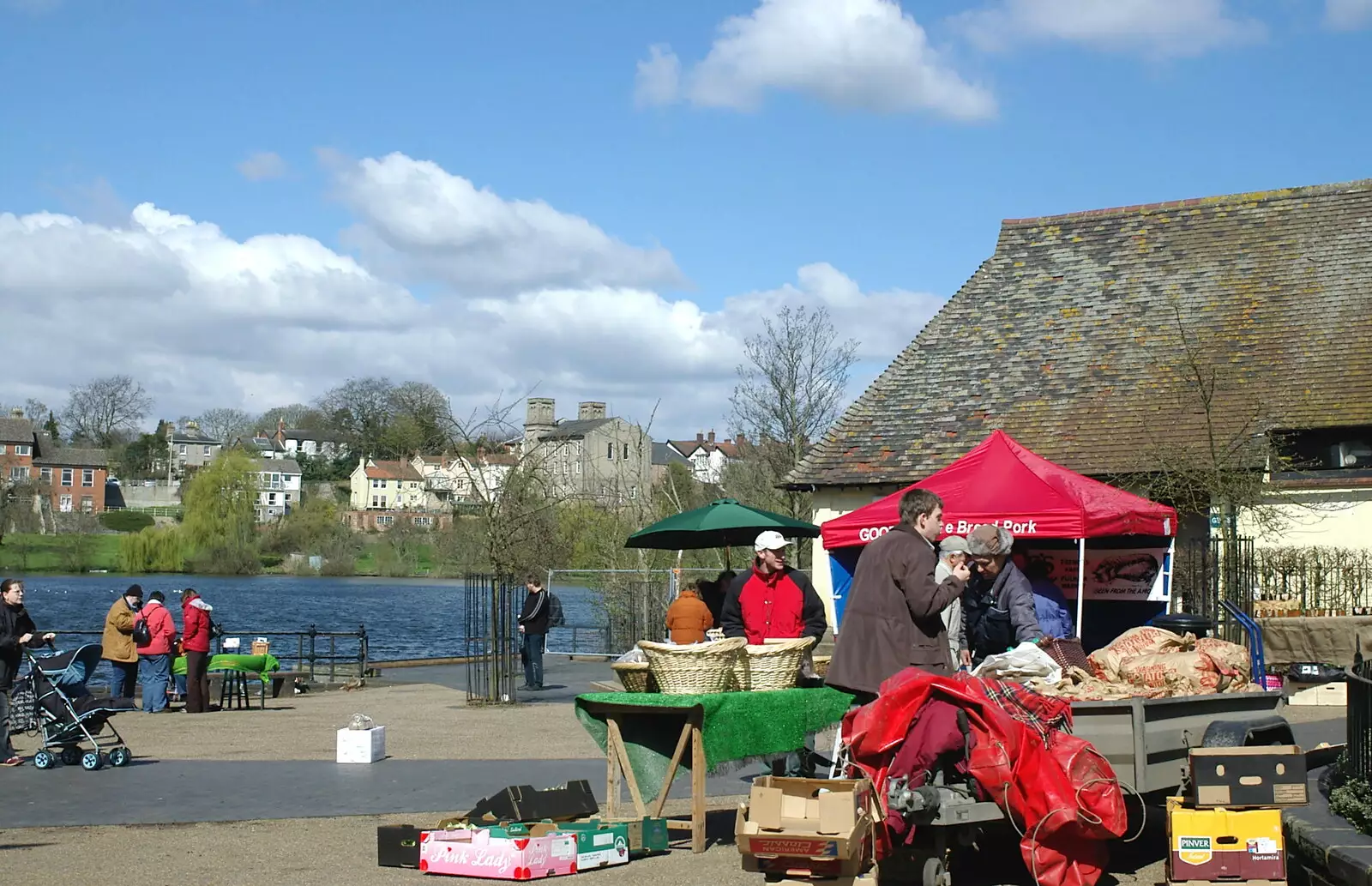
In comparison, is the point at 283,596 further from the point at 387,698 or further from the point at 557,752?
the point at 557,752

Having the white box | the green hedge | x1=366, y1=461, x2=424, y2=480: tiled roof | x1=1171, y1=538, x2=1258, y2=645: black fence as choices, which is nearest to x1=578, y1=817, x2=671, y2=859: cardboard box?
the white box

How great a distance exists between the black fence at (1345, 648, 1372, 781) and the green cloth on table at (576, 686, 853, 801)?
3.49 meters

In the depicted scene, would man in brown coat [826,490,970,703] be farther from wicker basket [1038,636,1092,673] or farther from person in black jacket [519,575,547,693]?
person in black jacket [519,575,547,693]

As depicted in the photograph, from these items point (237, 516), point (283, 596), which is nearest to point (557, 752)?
point (283, 596)

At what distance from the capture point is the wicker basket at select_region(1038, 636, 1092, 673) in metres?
9.86

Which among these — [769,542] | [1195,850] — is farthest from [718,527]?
[1195,850]

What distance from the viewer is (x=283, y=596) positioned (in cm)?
7069

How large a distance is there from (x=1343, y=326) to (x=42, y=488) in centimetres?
10022

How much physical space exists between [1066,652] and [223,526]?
258 ft

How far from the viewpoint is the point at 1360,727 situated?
849cm

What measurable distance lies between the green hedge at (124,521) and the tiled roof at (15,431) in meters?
24.9

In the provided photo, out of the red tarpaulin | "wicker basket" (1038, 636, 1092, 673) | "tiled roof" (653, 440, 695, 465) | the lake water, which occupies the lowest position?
the lake water

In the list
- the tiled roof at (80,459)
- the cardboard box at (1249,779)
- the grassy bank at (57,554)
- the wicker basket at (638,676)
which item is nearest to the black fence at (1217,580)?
the wicker basket at (638,676)

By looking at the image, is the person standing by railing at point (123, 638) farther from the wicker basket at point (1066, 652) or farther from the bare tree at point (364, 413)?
the bare tree at point (364, 413)
